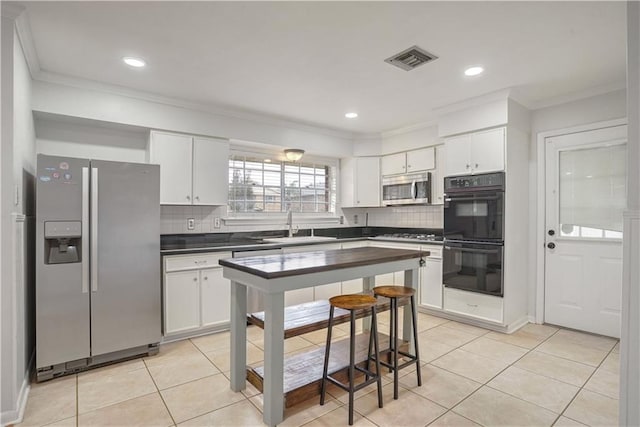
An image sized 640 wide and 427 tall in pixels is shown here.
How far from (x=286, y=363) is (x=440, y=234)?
2.98 meters

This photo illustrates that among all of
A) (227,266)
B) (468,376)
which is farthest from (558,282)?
(227,266)

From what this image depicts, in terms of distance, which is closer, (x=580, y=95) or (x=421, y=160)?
(x=580, y=95)

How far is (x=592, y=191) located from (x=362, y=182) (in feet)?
9.01

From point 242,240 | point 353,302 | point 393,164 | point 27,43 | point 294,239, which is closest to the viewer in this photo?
point 353,302

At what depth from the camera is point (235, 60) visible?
2.70m

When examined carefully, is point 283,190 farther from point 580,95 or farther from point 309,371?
point 580,95

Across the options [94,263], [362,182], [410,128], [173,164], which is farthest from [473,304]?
[94,263]

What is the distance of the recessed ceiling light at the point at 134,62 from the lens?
2670 mm

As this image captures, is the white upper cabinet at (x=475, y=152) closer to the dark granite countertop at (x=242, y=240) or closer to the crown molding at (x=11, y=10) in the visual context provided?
the dark granite countertop at (x=242, y=240)

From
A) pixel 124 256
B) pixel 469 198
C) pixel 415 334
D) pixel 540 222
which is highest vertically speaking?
pixel 469 198

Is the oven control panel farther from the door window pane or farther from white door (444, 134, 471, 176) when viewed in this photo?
the door window pane

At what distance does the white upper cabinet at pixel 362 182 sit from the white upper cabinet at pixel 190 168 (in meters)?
2.00

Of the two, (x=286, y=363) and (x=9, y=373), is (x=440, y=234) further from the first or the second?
(x=9, y=373)

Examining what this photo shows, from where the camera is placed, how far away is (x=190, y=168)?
371 cm
